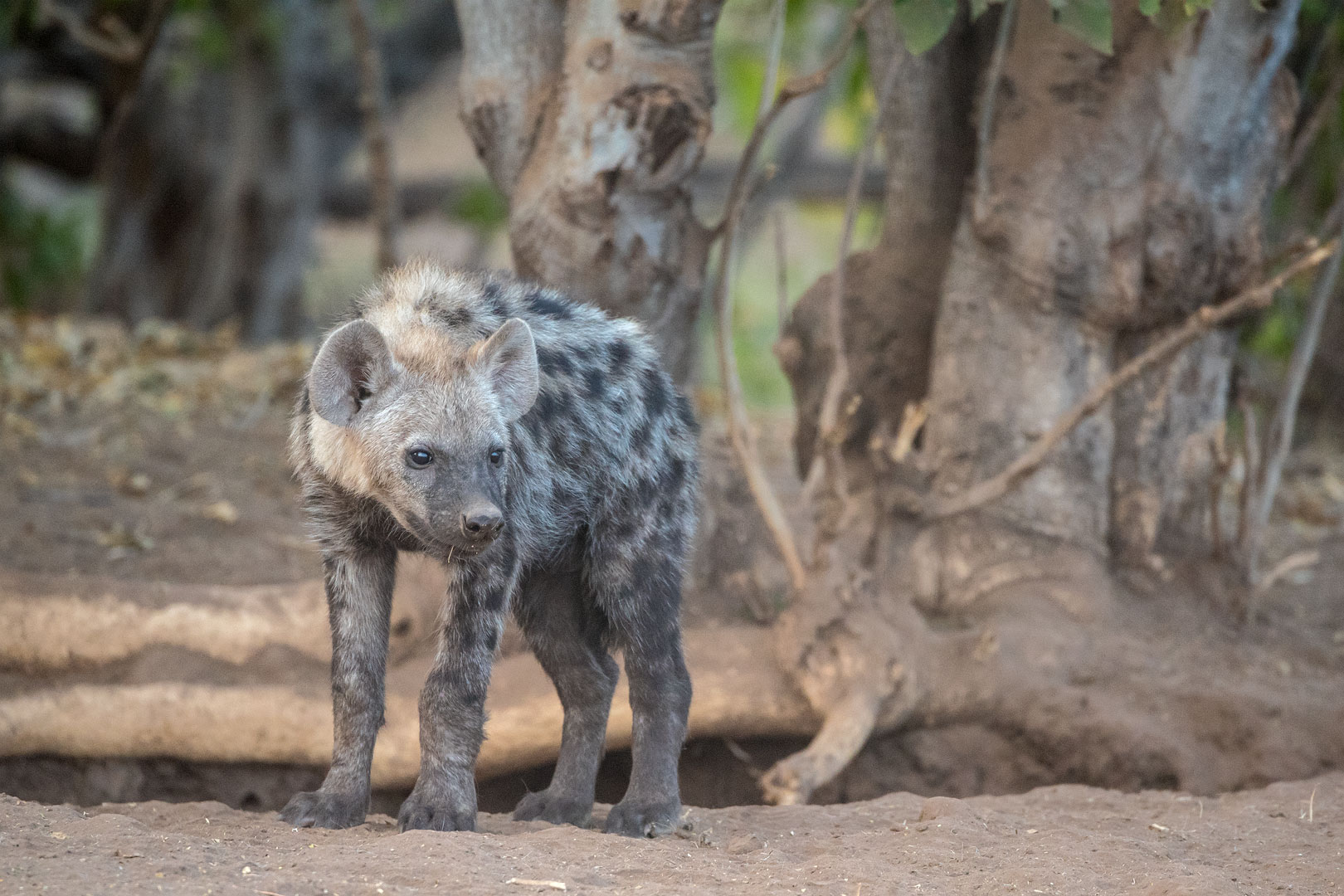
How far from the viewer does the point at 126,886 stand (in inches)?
101

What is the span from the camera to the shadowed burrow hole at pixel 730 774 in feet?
14.9

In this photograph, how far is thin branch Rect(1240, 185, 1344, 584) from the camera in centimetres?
502

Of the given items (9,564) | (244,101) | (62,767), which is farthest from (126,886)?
(244,101)

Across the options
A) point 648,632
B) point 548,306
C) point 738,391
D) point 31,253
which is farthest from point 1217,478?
point 31,253

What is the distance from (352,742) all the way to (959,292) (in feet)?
8.72

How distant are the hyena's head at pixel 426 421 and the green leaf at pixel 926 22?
130 cm

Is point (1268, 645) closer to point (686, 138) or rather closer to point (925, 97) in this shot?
point (925, 97)

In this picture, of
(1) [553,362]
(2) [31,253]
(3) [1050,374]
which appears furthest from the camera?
(2) [31,253]

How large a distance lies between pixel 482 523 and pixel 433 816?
718 millimetres

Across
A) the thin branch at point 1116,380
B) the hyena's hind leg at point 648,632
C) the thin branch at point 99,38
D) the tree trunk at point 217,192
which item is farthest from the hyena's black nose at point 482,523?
the tree trunk at point 217,192

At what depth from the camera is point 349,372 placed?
340cm

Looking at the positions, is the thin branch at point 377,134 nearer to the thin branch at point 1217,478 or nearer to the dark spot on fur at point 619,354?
the dark spot on fur at point 619,354

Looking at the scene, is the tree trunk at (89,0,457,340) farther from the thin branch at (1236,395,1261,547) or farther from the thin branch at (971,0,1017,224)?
the thin branch at (1236,395,1261,547)

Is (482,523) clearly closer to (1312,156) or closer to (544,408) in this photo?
(544,408)
